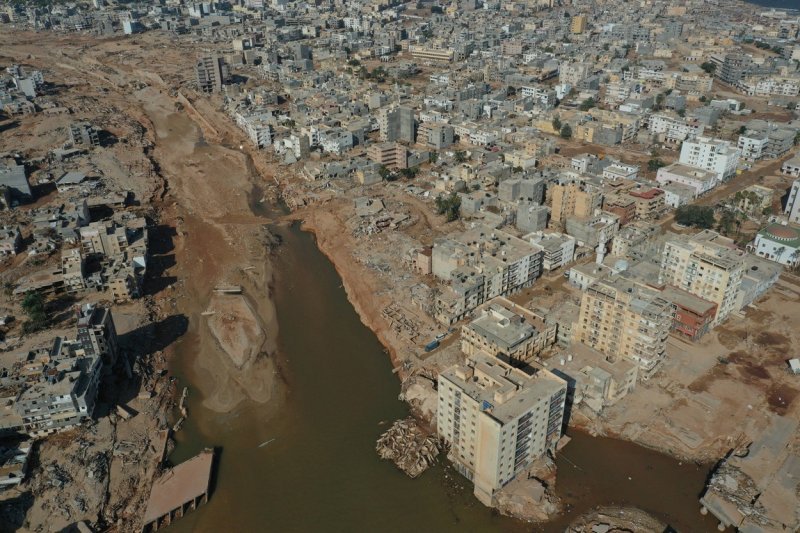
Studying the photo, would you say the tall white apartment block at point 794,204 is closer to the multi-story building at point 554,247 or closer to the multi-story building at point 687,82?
the multi-story building at point 554,247

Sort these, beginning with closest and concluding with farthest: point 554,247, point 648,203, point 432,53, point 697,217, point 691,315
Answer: point 691,315, point 554,247, point 697,217, point 648,203, point 432,53

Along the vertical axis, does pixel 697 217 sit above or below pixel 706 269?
below

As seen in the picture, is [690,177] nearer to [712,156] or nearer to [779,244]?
[712,156]

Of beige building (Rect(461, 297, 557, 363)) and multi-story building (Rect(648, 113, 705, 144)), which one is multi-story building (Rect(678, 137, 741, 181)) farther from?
beige building (Rect(461, 297, 557, 363))

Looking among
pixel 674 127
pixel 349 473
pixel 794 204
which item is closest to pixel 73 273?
pixel 349 473

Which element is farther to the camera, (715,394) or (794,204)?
(794,204)

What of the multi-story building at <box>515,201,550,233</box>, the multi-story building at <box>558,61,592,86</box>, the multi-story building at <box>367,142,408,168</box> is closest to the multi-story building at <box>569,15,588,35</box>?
the multi-story building at <box>558,61,592,86</box>
